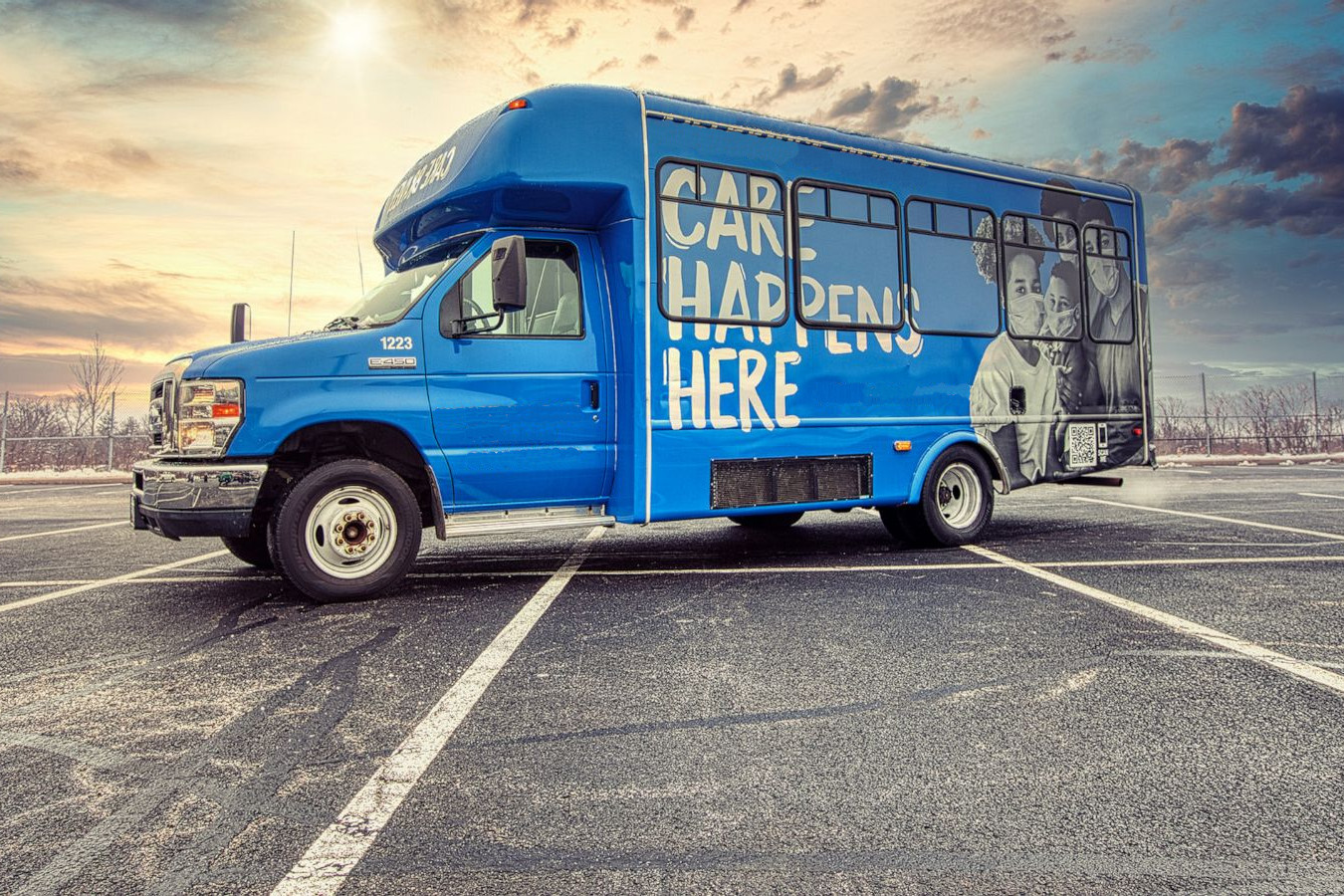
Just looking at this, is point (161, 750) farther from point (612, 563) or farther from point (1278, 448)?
point (1278, 448)

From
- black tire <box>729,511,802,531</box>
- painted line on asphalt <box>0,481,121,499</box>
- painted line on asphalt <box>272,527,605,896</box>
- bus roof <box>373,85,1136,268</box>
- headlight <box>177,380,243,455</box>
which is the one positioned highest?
bus roof <box>373,85,1136,268</box>

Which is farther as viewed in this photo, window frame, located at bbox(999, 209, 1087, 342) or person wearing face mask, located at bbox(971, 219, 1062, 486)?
window frame, located at bbox(999, 209, 1087, 342)

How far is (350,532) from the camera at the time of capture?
19.7 ft

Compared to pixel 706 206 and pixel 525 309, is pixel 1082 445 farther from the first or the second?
pixel 525 309

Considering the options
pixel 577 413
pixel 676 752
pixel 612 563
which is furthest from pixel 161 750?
pixel 612 563

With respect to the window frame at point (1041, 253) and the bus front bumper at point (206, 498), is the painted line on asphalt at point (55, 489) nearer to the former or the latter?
the bus front bumper at point (206, 498)

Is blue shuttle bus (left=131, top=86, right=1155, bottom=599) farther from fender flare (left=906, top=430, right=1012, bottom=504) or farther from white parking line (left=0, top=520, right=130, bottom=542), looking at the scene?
white parking line (left=0, top=520, right=130, bottom=542)

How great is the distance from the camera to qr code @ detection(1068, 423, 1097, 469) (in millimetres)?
8938

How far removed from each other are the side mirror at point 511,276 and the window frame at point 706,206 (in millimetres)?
1065

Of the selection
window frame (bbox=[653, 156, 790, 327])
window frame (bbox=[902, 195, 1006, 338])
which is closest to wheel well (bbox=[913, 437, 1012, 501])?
window frame (bbox=[902, 195, 1006, 338])

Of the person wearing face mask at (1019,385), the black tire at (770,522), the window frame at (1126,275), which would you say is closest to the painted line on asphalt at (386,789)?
the person wearing face mask at (1019,385)

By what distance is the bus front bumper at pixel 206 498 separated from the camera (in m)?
5.69

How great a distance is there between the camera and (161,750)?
11.0 ft

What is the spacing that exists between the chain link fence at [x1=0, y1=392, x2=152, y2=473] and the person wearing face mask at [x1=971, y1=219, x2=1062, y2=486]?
20.1m
